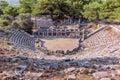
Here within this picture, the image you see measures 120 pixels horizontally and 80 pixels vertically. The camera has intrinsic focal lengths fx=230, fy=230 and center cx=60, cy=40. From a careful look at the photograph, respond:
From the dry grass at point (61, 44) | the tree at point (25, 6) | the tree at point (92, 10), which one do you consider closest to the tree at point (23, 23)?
the dry grass at point (61, 44)

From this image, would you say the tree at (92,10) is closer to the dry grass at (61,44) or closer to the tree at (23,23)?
the dry grass at (61,44)

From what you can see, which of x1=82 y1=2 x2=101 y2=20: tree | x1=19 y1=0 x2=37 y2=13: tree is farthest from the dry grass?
x1=19 y1=0 x2=37 y2=13: tree

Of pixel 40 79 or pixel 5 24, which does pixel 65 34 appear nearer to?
pixel 5 24

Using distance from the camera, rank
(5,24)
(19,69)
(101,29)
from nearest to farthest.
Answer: (19,69), (5,24), (101,29)

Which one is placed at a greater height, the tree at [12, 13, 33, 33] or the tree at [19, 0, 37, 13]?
the tree at [19, 0, 37, 13]

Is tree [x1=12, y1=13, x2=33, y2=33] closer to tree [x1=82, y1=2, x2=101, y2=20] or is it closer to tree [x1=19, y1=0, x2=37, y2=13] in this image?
tree [x1=19, y1=0, x2=37, y2=13]

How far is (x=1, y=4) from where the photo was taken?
154 feet

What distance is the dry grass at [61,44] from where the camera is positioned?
28.7 metres

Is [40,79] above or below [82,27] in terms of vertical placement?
above

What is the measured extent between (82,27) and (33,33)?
838 centimetres

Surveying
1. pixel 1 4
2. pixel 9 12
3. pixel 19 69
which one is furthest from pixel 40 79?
pixel 1 4

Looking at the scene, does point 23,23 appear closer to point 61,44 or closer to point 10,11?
point 61,44

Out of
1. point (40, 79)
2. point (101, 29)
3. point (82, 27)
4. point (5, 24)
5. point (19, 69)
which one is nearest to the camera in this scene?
point (40, 79)

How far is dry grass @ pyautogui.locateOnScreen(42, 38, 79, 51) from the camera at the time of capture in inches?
1132
